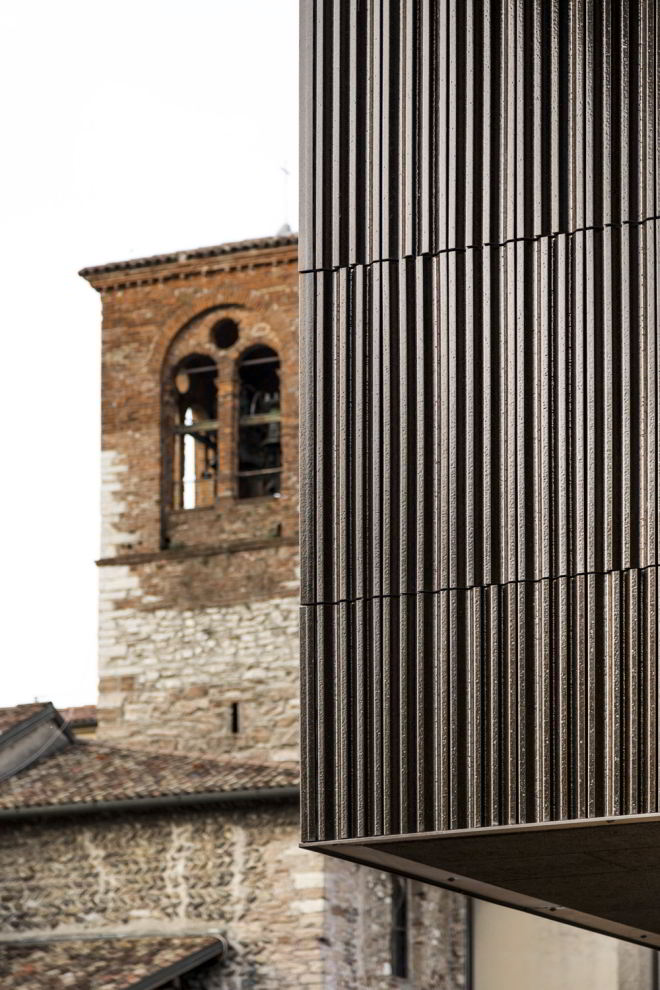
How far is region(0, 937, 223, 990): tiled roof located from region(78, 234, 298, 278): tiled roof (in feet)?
28.2

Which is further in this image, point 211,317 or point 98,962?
point 211,317

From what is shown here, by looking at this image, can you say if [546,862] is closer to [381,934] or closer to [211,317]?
[381,934]

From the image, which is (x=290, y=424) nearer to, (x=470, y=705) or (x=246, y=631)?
(x=246, y=631)

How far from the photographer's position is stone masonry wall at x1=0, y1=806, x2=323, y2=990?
60.1ft

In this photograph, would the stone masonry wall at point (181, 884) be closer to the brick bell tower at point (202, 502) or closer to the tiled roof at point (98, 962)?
the tiled roof at point (98, 962)

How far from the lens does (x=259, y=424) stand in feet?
77.4

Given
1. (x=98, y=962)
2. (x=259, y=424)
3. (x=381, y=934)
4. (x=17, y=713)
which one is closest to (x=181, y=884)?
(x=98, y=962)

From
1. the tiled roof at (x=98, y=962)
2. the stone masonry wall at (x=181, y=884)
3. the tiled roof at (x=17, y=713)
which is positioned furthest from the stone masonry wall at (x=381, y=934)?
the tiled roof at (x=17, y=713)

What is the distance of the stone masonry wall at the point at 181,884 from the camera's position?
1833cm

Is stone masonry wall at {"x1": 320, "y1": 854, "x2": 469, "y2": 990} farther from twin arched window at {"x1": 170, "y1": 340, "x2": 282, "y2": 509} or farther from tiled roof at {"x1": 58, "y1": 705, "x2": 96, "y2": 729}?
tiled roof at {"x1": 58, "y1": 705, "x2": 96, "y2": 729}

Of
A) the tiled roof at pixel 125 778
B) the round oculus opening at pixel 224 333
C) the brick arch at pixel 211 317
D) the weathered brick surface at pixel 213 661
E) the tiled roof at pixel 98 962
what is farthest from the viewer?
the round oculus opening at pixel 224 333

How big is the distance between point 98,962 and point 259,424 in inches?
293

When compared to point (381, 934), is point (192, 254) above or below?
above

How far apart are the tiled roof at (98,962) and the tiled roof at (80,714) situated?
8.77m
